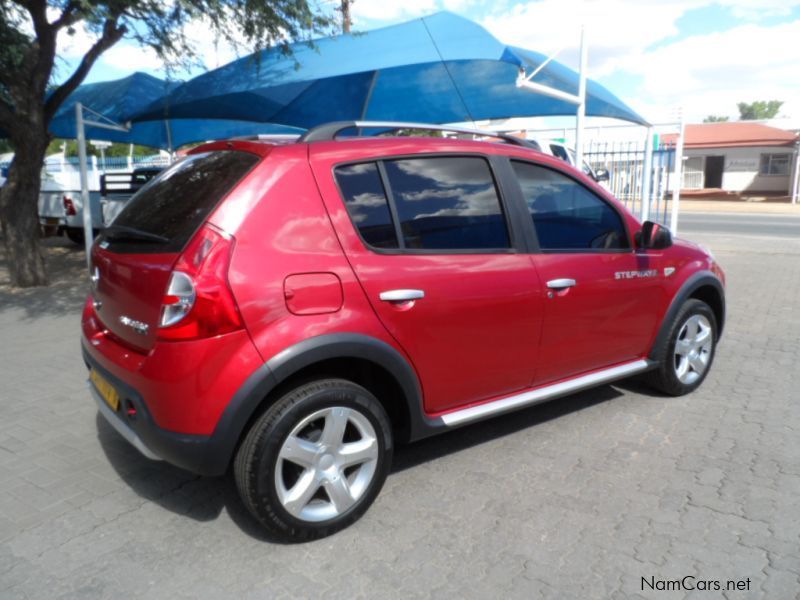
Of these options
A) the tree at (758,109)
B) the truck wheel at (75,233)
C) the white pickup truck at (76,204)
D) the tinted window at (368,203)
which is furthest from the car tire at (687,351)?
the tree at (758,109)

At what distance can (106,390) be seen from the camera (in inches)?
117

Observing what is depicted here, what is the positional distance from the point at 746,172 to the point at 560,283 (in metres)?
37.0

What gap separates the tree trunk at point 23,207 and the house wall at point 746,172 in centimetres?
3481

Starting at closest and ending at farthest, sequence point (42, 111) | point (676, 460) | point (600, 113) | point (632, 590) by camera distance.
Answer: point (632, 590) < point (676, 460) < point (42, 111) < point (600, 113)

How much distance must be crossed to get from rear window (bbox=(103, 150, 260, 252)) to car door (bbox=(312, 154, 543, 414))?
41cm

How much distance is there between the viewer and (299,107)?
33.0 feet

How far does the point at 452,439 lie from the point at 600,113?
7.67 meters

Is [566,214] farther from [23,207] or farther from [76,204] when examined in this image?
[76,204]

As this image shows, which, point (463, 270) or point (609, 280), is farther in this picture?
point (609, 280)

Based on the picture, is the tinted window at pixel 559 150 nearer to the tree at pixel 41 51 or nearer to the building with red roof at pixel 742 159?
the tree at pixel 41 51

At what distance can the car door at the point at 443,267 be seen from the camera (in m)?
2.89

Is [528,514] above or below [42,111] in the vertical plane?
below

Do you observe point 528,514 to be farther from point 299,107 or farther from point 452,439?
point 299,107

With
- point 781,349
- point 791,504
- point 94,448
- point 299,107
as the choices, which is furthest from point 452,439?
point 299,107
